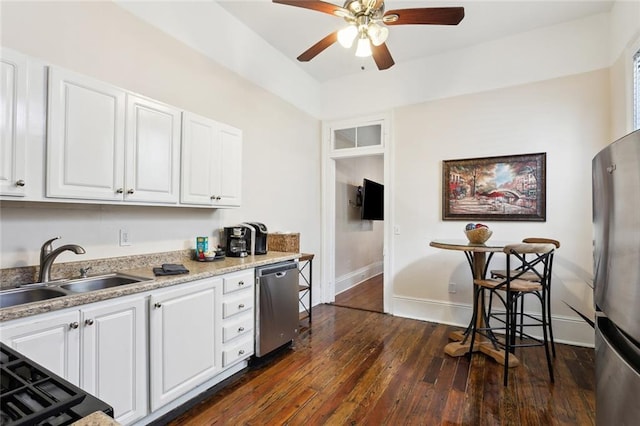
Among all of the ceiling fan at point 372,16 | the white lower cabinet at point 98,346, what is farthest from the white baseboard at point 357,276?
the ceiling fan at point 372,16

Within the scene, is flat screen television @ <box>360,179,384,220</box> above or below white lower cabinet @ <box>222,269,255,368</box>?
above

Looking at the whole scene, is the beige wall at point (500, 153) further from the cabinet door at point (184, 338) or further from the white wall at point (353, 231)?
the cabinet door at point (184, 338)

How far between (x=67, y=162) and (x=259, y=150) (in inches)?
80.0

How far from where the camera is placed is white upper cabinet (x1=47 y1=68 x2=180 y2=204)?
1.71 meters

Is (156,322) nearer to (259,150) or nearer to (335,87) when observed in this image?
(259,150)

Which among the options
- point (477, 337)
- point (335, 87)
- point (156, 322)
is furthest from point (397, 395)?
point (335, 87)

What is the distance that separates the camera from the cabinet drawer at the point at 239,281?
238 centimetres

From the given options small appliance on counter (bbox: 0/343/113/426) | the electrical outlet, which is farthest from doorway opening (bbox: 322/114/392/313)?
small appliance on counter (bbox: 0/343/113/426)

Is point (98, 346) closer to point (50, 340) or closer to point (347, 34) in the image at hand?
point (50, 340)

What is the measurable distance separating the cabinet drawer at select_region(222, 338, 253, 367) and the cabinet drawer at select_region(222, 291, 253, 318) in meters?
0.27

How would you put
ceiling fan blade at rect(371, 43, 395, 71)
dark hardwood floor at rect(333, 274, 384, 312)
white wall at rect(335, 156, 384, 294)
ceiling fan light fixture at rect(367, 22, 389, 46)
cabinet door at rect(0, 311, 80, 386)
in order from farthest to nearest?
white wall at rect(335, 156, 384, 294)
dark hardwood floor at rect(333, 274, 384, 312)
ceiling fan blade at rect(371, 43, 395, 71)
ceiling fan light fixture at rect(367, 22, 389, 46)
cabinet door at rect(0, 311, 80, 386)

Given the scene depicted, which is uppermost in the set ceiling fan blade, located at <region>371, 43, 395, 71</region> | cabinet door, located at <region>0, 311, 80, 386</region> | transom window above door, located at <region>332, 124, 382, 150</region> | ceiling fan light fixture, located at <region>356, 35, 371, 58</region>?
ceiling fan blade, located at <region>371, 43, 395, 71</region>

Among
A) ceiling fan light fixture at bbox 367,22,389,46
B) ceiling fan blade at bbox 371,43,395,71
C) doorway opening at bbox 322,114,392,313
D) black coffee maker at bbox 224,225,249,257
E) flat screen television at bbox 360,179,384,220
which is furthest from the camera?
flat screen television at bbox 360,179,384,220

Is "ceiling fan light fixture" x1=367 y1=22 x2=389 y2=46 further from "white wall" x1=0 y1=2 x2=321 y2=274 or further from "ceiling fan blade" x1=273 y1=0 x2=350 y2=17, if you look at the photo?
"white wall" x1=0 y1=2 x2=321 y2=274
